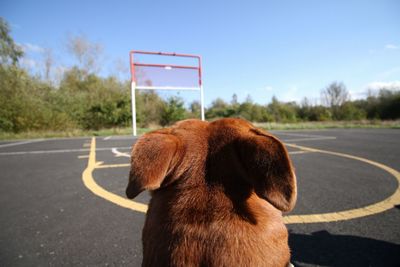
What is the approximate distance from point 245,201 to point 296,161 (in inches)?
183

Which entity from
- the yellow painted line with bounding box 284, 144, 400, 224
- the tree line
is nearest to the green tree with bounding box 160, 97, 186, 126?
the tree line

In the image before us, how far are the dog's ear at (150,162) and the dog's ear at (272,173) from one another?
235 millimetres

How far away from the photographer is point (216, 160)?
67 cm

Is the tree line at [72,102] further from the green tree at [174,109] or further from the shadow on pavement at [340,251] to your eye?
the shadow on pavement at [340,251]

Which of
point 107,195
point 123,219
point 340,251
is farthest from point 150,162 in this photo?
point 107,195

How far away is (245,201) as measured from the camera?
653mm

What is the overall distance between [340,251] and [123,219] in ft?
6.36

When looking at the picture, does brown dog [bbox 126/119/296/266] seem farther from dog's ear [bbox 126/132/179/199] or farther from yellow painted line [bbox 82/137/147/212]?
yellow painted line [bbox 82/137/147/212]

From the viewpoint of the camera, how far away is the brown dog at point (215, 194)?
56 cm

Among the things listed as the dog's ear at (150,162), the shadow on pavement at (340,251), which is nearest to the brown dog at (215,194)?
the dog's ear at (150,162)

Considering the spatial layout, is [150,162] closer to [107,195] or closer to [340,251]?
[340,251]

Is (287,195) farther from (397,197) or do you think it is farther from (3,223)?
(397,197)

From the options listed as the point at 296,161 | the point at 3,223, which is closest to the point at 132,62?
the point at 296,161

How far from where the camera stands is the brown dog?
0.56m
